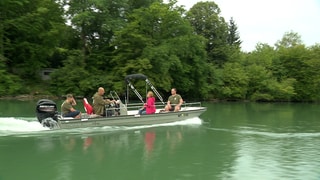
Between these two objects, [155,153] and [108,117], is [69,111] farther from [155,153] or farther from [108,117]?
[155,153]

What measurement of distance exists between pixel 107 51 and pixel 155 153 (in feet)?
123

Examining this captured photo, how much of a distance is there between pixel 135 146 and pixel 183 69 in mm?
34478

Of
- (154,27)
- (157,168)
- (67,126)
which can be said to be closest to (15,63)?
(154,27)

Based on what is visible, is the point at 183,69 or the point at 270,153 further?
the point at 183,69

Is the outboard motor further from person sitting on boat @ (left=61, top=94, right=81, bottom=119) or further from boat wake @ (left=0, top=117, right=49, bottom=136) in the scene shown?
person sitting on boat @ (left=61, top=94, right=81, bottom=119)

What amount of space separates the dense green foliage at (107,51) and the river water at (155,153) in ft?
85.8

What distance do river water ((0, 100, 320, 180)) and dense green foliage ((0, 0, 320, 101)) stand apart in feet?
85.8

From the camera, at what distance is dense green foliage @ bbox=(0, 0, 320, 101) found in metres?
44.0

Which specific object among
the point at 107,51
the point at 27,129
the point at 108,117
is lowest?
the point at 27,129

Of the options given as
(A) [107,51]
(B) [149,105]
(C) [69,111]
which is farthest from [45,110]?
(A) [107,51]

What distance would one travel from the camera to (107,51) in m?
49.2

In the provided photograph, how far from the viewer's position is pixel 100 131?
1670 cm

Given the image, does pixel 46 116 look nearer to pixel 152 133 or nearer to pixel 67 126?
pixel 67 126

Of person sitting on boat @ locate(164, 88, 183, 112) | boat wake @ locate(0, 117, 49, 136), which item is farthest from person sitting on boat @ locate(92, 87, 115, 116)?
person sitting on boat @ locate(164, 88, 183, 112)
